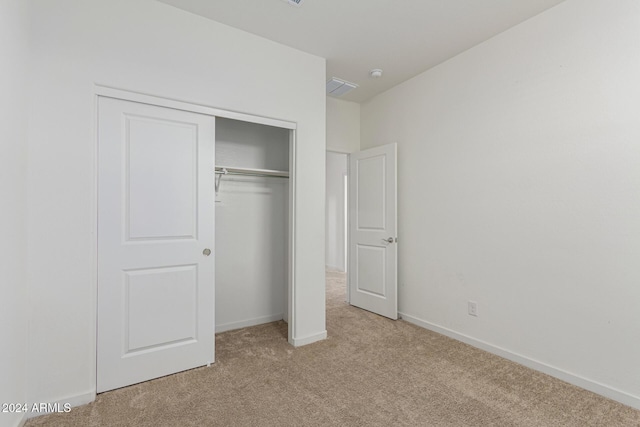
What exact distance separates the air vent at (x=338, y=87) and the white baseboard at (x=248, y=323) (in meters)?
2.72

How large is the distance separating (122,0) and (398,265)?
3497mm

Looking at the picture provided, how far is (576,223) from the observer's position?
2.21 m

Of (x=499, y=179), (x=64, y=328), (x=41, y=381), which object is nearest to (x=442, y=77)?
(x=499, y=179)

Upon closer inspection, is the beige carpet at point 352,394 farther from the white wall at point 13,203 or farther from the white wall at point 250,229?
the white wall at point 250,229

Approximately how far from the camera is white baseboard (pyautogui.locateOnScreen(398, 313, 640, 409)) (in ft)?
6.46

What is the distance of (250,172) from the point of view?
317cm

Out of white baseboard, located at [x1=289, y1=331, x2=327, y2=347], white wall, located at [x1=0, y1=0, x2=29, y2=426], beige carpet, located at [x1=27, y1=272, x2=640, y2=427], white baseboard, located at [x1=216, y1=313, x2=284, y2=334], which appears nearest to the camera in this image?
white wall, located at [x1=0, y1=0, x2=29, y2=426]

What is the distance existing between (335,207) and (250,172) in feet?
12.7

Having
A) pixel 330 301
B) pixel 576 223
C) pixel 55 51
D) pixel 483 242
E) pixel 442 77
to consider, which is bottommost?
pixel 330 301

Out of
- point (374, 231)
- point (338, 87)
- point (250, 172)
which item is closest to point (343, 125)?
point (338, 87)

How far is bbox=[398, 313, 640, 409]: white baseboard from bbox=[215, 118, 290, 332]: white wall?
5.92 ft

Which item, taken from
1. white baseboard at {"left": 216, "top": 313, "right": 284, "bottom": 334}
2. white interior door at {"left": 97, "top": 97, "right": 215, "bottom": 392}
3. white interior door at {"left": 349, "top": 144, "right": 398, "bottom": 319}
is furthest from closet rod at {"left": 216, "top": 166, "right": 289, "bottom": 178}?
white baseboard at {"left": 216, "top": 313, "right": 284, "bottom": 334}

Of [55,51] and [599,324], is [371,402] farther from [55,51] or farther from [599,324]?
[55,51]

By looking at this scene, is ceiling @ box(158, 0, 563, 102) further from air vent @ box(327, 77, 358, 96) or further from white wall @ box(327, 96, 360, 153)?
white wall @ box(327, 96, 360, 153)
